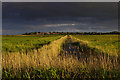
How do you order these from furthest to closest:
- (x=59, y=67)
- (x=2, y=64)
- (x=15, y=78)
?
(x=2, y=64) → (x=59, y=67) → (x=15, y=78)

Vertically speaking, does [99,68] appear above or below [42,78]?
above

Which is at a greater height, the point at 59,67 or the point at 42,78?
the point at 59,67

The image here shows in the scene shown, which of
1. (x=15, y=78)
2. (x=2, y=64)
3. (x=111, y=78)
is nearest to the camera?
(x=111, y=78)

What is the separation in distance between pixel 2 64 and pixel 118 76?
265 inches

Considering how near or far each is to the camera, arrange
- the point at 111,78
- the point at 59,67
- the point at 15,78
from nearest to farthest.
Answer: the point at 111,78, the point at 15,78, the point at 59,67

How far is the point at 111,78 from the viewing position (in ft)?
16.6

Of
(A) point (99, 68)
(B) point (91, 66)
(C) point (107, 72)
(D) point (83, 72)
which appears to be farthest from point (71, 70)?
(C) point (107, 72)

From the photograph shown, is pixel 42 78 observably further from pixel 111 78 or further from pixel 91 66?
pixel 111 78

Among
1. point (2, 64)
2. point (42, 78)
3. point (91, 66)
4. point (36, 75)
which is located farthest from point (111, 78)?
point (2, 64)

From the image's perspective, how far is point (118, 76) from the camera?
5141mm

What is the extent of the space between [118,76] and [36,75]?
4.12 m

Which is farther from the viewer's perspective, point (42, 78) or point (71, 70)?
point (71, 70)

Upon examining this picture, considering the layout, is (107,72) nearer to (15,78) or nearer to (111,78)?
(111,78)

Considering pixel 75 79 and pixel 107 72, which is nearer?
pixel 75 79
